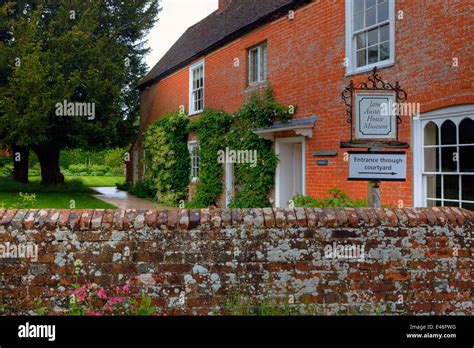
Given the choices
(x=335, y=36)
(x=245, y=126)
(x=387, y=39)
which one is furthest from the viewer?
(x=245, y=126)

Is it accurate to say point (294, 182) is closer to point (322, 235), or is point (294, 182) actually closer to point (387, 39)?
point (387, 39)

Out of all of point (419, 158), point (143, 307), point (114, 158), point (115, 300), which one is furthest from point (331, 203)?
point (114, 158)

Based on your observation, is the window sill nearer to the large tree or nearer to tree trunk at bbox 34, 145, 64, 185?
the large tree

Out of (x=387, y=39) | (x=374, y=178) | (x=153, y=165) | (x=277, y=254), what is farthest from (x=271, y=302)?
(x=153, y=165)

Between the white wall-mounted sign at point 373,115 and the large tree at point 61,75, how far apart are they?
16758 millimetres

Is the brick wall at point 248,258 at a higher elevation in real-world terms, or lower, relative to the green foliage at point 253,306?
higher

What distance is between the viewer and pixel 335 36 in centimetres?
1085

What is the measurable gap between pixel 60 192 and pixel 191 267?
20653 millimetres

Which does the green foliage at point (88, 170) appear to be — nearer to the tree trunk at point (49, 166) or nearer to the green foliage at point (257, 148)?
the tree trunk at point (49, 166)

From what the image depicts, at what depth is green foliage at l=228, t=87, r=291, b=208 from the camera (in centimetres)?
1316

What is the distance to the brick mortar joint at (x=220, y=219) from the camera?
15.3 feet

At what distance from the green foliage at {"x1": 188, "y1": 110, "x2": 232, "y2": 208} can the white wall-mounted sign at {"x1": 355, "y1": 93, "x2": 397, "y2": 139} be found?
987 cm

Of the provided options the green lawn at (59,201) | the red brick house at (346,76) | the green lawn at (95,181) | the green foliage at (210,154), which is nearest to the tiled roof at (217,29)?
the red brick house at (346,76)
